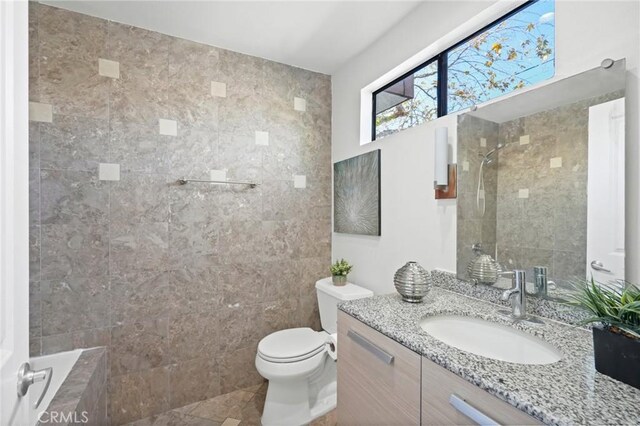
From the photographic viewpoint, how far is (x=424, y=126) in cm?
159

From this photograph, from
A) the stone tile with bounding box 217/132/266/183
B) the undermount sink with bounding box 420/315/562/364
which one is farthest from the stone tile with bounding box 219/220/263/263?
the undermount sink with bounding box 420/315/562/364

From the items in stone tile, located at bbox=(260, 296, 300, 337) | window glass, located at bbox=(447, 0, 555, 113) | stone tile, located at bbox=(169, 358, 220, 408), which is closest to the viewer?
window glass, located at bbox=(447, 0, 555, 113)

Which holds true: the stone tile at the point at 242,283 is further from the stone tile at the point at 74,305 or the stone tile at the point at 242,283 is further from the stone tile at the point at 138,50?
the stone tile at the point at 138,50

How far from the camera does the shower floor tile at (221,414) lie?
1.76 meters

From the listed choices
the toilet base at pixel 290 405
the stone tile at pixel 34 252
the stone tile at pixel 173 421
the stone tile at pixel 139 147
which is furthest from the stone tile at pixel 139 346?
the stone tile at pixel 139 147

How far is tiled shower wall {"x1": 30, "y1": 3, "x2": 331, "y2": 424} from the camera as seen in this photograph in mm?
1607

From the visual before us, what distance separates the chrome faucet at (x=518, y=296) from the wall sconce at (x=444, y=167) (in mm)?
493

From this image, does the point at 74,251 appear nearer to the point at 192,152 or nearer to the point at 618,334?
the point at 192,152

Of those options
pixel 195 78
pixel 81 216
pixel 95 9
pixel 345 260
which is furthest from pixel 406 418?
pixel 95 9

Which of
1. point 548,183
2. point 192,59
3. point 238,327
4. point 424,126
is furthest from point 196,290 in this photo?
point 548,183

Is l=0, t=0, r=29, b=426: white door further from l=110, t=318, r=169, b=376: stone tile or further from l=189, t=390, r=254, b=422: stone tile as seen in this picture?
l=189, t=390, r=254, b=422: stone tile

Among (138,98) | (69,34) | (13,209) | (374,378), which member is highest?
(69,34)

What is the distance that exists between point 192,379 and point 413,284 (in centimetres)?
166

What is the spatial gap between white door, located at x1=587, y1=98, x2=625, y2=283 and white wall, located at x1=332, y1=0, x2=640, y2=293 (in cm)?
2
